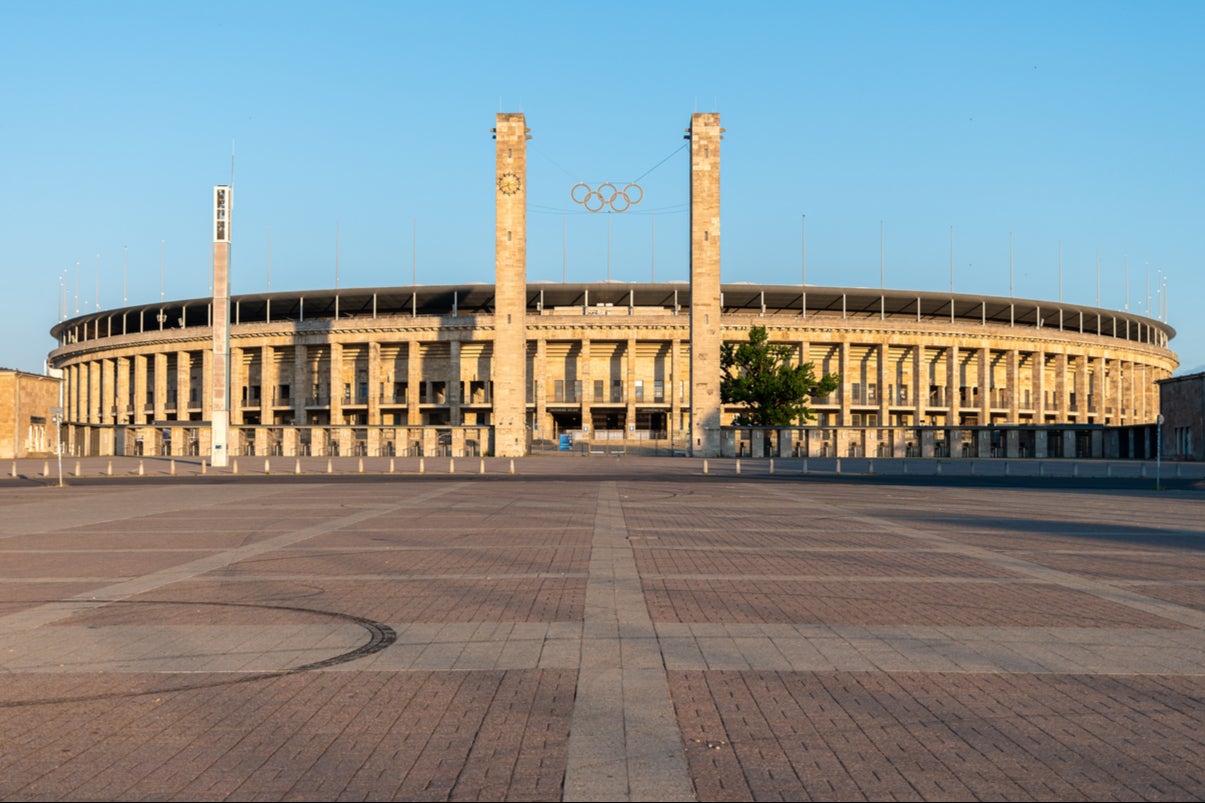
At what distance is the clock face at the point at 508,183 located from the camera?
6838 cm

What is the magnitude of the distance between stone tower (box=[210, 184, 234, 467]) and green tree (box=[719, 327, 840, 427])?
1369 inches

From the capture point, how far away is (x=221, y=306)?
55.4 metres

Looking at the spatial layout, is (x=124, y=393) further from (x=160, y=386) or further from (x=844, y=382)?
(x=844, y=382)

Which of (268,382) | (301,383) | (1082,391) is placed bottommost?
(1082,391)

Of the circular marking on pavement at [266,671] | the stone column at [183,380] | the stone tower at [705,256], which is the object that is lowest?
the circular marking on pavement at [266,671]

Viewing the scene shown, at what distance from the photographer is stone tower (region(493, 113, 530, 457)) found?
6794 centimetres

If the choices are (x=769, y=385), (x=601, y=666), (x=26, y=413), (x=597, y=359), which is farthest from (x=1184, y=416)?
(x=26, y=413)

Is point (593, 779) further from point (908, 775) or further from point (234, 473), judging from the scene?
point (234, 473)

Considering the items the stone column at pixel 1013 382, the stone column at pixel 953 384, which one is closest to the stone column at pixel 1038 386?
the stone column at pixel 1013 382

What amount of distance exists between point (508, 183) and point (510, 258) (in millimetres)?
5069

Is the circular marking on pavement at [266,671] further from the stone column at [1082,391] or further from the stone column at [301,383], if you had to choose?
the stone column at [1082,391]

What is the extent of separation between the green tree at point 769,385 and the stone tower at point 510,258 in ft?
51.1

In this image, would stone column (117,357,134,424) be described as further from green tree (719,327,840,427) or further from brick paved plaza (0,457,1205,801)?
brick paved plaza (0,457,1205,801)

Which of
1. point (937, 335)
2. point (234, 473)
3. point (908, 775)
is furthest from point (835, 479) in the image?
point (937, 335)
